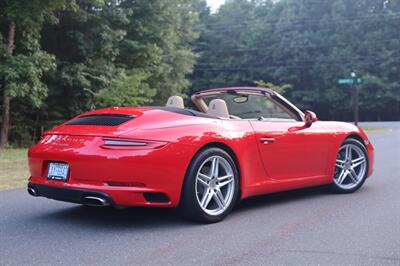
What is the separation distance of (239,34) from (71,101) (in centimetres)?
4634

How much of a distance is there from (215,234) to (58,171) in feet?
5.08

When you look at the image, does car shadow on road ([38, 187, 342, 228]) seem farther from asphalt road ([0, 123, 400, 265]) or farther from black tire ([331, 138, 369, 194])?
black tire ([331, 138, 369, 194])

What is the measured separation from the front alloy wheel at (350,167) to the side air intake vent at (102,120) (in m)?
3.06

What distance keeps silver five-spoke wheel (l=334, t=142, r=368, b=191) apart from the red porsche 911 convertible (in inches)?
17.4

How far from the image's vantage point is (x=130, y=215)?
554 cm

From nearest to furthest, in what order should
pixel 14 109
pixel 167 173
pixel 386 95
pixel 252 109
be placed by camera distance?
pixel 167 173 → pixel 252 109 → pixel 14 109 → pixel 386 95

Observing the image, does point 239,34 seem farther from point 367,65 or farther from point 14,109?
point 14,109

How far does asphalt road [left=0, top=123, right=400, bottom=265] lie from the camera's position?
3.98 m

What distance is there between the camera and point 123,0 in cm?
2809

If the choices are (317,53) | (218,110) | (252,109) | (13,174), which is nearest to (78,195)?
(218,110)

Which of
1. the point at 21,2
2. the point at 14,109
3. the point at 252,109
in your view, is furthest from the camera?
the point at 14,109

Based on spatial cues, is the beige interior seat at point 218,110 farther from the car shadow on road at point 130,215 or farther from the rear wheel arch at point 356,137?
the rear wheel arch at point 356,137

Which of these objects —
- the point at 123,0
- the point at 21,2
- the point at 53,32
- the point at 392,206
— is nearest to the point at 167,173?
the point at 392,206

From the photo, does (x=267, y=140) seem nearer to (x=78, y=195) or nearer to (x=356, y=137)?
(x=356, y=137)
